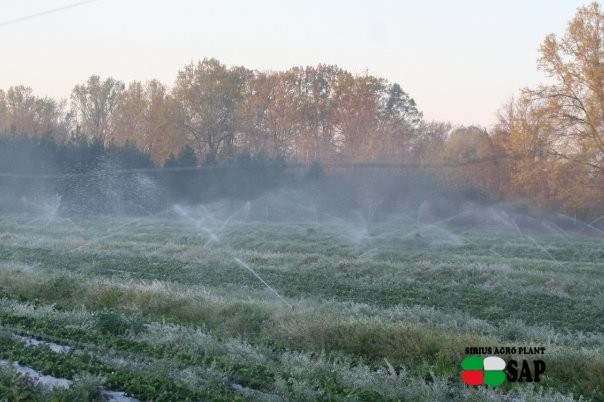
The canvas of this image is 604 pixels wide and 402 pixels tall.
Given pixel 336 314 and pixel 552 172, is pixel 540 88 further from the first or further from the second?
pixel 336 314

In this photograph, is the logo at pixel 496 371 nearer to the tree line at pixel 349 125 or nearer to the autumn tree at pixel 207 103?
the tree line at pixel 349 125

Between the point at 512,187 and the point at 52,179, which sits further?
the point at 52,179

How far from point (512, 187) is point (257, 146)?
1135 inches

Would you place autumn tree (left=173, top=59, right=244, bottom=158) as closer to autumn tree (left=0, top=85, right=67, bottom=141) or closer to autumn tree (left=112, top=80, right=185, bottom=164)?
autumn tree (left=112, top=80, right=185, bottom=164)

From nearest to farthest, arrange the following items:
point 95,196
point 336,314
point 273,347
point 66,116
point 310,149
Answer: point 273,347, point 336,314, point 95,196, point 310,149, point 66,116

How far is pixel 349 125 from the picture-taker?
61875 mm

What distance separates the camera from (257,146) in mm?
67750

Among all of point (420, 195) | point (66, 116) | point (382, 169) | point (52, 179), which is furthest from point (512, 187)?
point (66, 116)

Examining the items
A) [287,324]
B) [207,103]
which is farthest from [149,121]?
[287,324]

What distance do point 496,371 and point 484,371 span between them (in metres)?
0.13

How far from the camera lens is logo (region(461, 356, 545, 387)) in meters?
7.18

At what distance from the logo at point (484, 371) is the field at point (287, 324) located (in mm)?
139

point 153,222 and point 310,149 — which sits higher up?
point 310,149
